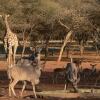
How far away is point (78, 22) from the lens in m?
37.6

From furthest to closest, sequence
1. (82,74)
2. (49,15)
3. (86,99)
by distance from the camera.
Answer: (49,15), (82,74), (86,99)

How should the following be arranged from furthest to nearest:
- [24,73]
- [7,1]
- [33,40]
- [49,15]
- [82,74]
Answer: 1. [33,40]
2. [49,15]
3. [7,1]
4. [82,74]
5. [24,73]

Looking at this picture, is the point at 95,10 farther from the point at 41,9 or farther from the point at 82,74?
the point at 82,74

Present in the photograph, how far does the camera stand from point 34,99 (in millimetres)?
16219

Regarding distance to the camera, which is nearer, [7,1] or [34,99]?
[34,99]

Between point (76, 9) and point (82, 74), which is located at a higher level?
point (76, 9)

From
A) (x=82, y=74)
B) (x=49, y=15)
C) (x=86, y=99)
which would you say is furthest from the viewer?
(x=49, y=15)

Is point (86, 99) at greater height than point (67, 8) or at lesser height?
lesser

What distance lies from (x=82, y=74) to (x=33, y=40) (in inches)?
981

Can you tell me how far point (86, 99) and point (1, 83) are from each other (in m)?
7.43

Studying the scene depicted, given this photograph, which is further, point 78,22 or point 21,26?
point 21,26

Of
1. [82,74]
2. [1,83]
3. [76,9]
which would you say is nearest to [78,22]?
[76,9]

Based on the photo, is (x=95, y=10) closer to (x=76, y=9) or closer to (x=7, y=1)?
(x=76, y=9)

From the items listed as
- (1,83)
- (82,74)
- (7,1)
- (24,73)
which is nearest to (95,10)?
(7,1)
